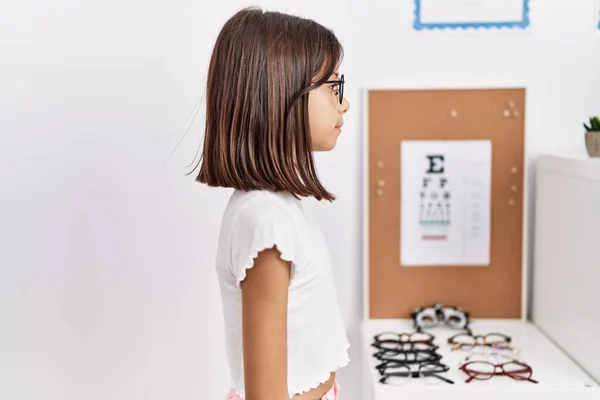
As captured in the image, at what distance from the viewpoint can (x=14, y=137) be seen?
1.50 m

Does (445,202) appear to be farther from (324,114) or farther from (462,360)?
(324,114)

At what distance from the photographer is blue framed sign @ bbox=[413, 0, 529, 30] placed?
153cm

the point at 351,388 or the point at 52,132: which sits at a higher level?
the point at 52,132

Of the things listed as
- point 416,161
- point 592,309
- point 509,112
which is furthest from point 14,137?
point 592,309

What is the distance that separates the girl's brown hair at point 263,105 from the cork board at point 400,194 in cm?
58

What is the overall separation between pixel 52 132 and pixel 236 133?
698 mm

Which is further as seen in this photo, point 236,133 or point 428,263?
point 428,263

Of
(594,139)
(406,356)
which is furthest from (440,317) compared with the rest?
(594,139)

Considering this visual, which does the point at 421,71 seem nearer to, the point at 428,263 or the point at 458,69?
the point at 458,69

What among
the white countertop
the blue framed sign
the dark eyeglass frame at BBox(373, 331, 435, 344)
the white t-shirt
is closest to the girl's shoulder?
the white t-shirt

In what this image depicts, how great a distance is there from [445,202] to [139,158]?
2.16 ft

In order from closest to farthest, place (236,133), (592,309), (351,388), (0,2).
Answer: (236,133)
(592,309)
(0,2)
(351,388)

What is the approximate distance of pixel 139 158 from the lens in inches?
59.7

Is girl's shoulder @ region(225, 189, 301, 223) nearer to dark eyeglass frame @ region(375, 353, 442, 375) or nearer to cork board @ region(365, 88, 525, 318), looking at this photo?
dark eyeglass frame @ region(375, 353, 442, 375)
